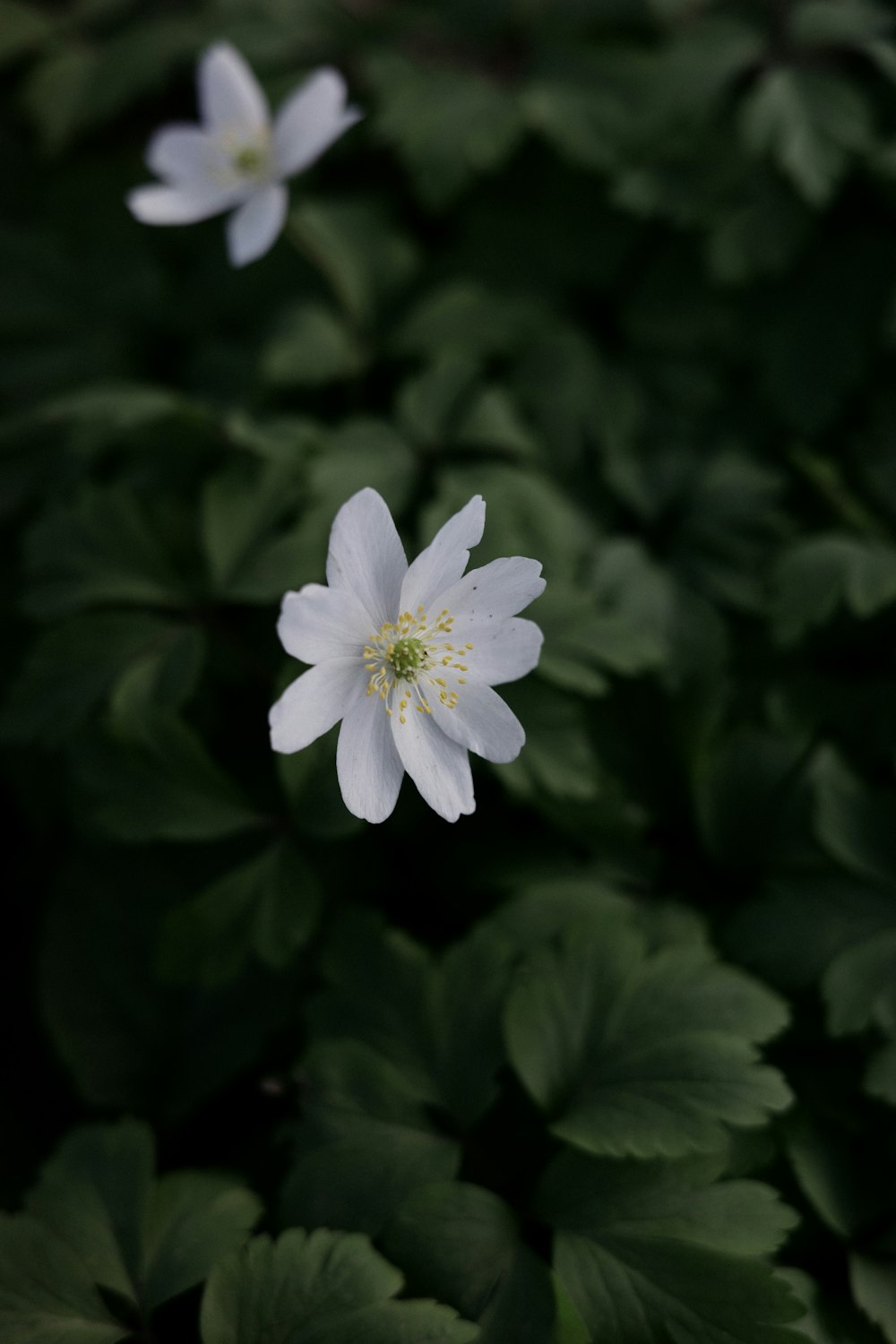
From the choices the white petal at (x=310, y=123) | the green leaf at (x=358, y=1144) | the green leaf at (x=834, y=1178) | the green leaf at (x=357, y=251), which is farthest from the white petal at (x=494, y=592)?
the green leaf at (x=357, y=251)

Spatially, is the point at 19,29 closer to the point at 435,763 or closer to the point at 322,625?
the point at 322,625

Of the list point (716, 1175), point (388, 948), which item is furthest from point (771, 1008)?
point (388, 948)

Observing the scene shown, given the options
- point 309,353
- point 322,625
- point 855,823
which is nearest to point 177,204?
point 309,353

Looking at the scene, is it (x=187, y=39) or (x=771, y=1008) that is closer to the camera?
(x=771, y=1008)

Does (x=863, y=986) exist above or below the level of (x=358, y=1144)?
below

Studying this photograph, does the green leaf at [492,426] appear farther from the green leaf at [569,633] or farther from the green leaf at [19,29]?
the green leaf at [19,29]

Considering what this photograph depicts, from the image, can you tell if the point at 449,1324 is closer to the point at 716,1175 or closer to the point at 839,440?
the point at 716,1175
